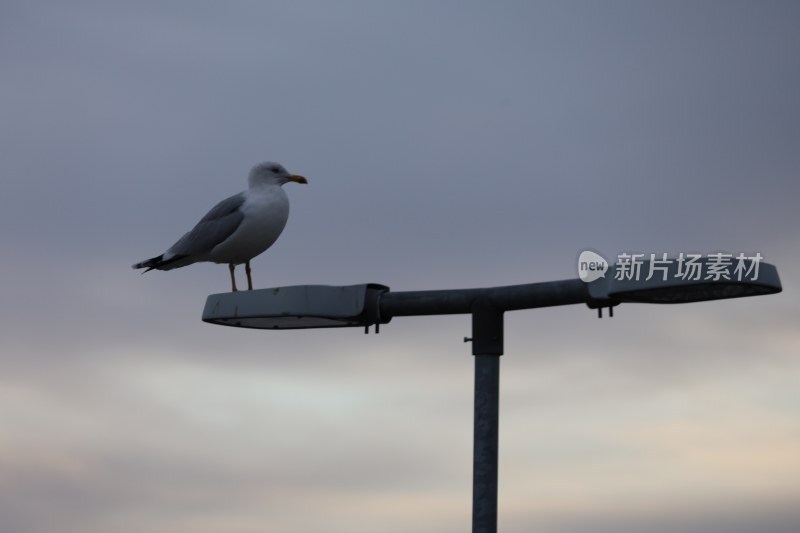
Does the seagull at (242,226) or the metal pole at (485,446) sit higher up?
the seagull at (242,226)

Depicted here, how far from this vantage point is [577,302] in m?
8.32

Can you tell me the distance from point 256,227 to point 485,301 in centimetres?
607

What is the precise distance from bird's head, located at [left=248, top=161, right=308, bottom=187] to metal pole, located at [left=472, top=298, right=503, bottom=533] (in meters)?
6.74

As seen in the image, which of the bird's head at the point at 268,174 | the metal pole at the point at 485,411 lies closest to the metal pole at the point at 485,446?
the metal pole at the point at 485,411

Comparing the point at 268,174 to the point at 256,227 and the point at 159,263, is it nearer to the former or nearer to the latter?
the point at 256,227

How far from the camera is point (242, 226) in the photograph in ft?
46.9

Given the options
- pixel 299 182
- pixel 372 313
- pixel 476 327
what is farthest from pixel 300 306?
pixel 299 182

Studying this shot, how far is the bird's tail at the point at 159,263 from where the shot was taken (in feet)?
49.5

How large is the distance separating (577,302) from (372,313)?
178 centimetres

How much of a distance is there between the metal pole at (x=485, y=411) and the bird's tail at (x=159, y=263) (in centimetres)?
707

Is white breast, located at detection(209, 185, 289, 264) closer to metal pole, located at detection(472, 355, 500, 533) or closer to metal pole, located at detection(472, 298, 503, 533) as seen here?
metal pole, located at detection(472, 298, 503, 533)

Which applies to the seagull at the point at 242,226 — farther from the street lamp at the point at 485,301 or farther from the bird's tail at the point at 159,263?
the street lamp at the point at 485,301

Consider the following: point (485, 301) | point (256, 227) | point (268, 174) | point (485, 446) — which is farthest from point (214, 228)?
point (485, 446)

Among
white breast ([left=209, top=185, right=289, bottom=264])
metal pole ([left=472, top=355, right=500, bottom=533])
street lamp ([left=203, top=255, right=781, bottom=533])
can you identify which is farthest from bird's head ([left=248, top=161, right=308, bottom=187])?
metal pole ([left=472, top=355, right=500, bottom=533])
